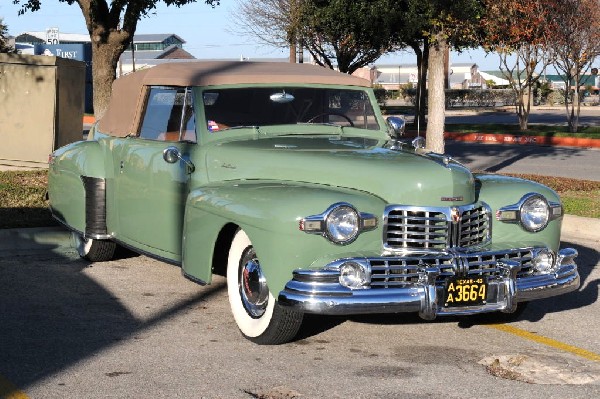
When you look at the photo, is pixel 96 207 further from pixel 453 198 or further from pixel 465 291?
pixel 465 291

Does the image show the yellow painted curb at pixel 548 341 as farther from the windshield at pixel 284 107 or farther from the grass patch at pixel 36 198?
the grass patch at pixel 36 198

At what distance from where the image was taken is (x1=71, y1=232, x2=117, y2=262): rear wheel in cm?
883

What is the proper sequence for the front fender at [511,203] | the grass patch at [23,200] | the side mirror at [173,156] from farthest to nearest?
1. the grass patch at [23,200]
2. the side mirror at [173,156]
3. the front fender at [511,203]

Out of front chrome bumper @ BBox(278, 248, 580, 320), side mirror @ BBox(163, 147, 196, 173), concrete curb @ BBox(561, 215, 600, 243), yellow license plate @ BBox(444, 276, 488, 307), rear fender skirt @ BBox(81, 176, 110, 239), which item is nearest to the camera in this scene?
front chrome bumper @ BBox(278, 248, 580, 320)

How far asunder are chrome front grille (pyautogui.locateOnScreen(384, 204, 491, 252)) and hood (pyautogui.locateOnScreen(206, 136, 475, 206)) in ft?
0.18

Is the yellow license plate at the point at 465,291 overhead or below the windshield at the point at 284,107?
below

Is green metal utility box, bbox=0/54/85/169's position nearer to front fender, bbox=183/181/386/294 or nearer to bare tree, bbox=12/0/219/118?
bare tree, bbox=12/0/219/118

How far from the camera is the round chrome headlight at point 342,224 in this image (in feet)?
19.5

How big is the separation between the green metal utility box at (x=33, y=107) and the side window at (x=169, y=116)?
7.77m

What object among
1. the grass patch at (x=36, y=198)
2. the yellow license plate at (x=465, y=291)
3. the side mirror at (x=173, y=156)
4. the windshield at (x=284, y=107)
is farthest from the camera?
the grass patch at (x=36, y=198)

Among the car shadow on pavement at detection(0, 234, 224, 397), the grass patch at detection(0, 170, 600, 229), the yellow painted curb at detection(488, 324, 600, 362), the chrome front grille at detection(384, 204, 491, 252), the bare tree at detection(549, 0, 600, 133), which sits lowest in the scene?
the yellow painted curb at detection(488, 324, 600, 362)

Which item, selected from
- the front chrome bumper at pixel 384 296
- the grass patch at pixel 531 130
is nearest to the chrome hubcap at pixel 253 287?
the front chrome bumper at pixel 384 296

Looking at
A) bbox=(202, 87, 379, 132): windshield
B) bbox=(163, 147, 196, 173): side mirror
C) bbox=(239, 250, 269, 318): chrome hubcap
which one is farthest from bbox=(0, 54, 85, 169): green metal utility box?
bbox=(239, 250, 269, 318): chrome hubcap

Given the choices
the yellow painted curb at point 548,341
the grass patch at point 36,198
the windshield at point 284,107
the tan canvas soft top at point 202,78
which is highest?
the tan canvas soft top at point 202,78
